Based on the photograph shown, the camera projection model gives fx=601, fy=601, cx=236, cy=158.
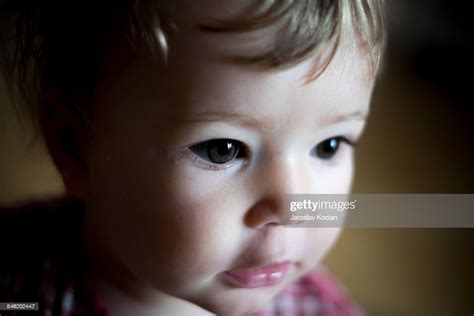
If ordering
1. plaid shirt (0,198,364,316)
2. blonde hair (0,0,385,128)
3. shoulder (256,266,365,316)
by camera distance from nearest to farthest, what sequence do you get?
1. blonde hair (0,0,385,128)
2. plaid shirt (0,198,364,316)
3. shoulder (256,266,365,316)

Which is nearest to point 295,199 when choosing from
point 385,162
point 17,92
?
point 17,92

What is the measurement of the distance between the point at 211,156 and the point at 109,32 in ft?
0.36

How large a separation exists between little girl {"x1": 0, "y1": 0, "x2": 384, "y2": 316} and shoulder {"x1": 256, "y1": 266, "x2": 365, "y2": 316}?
14 cm

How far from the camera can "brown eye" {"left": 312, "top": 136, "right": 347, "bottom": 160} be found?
455 millimetres

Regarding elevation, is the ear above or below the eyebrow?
above

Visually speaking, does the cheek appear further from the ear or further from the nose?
the ear

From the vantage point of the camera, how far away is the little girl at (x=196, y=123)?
14.9 inches

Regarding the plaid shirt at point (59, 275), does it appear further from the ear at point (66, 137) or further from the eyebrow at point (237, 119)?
the eyebrow at point (237, 119)

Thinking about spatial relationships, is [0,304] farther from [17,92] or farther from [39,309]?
[17,92]

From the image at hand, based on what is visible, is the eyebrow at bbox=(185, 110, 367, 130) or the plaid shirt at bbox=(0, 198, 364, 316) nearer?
the eyebrow at bbox=(185, 110, 367, 130)

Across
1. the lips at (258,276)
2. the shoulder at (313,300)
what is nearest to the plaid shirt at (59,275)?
the shoulder at (313,300)

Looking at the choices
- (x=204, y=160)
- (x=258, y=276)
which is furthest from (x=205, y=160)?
(x=258, y=276)

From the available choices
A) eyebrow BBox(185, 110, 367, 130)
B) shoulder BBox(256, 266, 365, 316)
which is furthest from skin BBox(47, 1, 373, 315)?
shoulder BBox(256, 266, 365, 316)

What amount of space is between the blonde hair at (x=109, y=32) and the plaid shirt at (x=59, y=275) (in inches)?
5.2
